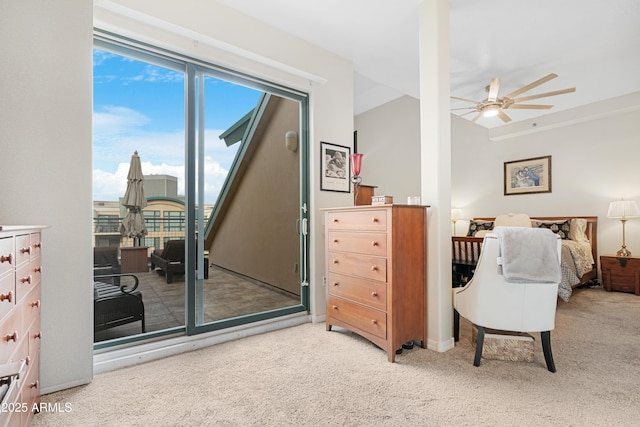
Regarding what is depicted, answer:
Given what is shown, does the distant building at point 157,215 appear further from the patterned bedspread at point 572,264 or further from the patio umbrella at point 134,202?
the patterned bedspread at point 572,264

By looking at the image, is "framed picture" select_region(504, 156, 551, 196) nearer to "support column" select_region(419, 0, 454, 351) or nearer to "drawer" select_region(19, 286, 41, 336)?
"support column" select_region(419, 0, 454, 351)

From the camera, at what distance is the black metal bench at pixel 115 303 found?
2.25m

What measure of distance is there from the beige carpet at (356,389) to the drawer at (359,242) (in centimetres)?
77

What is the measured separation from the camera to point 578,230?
4.80m

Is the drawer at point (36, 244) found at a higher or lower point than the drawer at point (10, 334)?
higher

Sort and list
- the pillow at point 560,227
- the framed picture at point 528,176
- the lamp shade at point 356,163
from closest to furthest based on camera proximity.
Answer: the lamp shade at point 356,163, the pillow at point 560,227, the framed picture at point 528,176

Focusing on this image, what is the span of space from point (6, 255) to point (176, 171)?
152cm

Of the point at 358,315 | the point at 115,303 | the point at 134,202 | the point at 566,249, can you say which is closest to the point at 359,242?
the point at 358,315

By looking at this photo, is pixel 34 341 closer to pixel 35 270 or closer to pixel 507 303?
pixel 35 270

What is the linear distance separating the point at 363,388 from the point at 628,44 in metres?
4.36

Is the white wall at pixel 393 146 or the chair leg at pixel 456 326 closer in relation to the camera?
the chair leg at pixel 456 326

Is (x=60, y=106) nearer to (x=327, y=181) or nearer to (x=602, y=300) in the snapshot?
(x=327, y=181)

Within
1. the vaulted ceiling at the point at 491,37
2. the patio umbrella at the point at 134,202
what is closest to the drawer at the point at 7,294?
the patio umbrella at the point at 134,202

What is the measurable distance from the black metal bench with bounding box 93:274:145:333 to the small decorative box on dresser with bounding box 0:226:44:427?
59 centimetres
